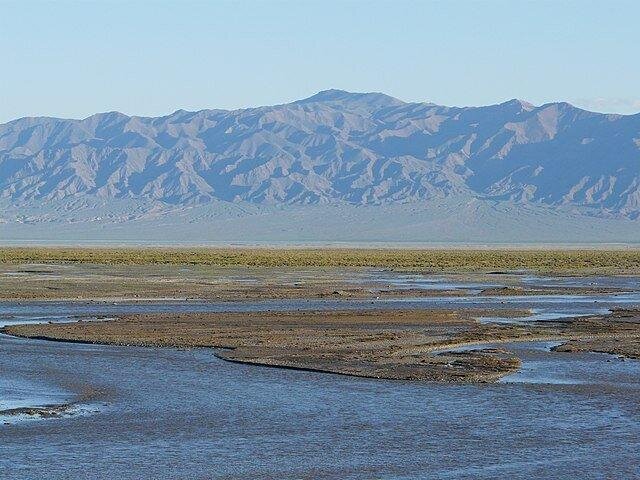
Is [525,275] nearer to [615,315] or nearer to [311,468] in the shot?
[615,315]

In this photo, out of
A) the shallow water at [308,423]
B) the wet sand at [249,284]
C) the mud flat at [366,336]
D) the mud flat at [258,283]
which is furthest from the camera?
the mud flat at [258,283]

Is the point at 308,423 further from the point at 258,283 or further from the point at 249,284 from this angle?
the point at 258,283

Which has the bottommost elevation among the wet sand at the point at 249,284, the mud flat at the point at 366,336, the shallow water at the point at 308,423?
the shallow water at the point at 308,423

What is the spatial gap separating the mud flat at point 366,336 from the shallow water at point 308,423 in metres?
1.16

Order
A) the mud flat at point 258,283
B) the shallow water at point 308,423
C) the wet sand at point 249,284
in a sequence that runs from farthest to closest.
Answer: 1. the mud flat at point 258,283
2. the wet sand at point 249,284
3. the shallow water at point 308,423

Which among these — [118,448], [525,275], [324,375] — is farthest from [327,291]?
[118,448]

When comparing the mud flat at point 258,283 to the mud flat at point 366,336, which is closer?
the mud flat at point 366,336

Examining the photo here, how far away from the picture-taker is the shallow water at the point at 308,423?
2016 cm

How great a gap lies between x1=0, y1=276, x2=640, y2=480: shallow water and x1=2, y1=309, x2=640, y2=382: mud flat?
116 centimetres

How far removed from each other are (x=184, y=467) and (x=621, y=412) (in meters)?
8.83

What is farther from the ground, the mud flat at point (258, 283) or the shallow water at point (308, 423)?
the mud flat at point (258, 283)

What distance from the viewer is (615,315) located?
47.0 meters

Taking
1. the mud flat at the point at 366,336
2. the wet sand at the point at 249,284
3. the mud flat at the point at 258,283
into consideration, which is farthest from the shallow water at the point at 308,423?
the mud flat at the point at 258,283

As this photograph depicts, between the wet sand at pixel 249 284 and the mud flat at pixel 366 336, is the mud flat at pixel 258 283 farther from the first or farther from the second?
the mud flat at pixel 366 336
